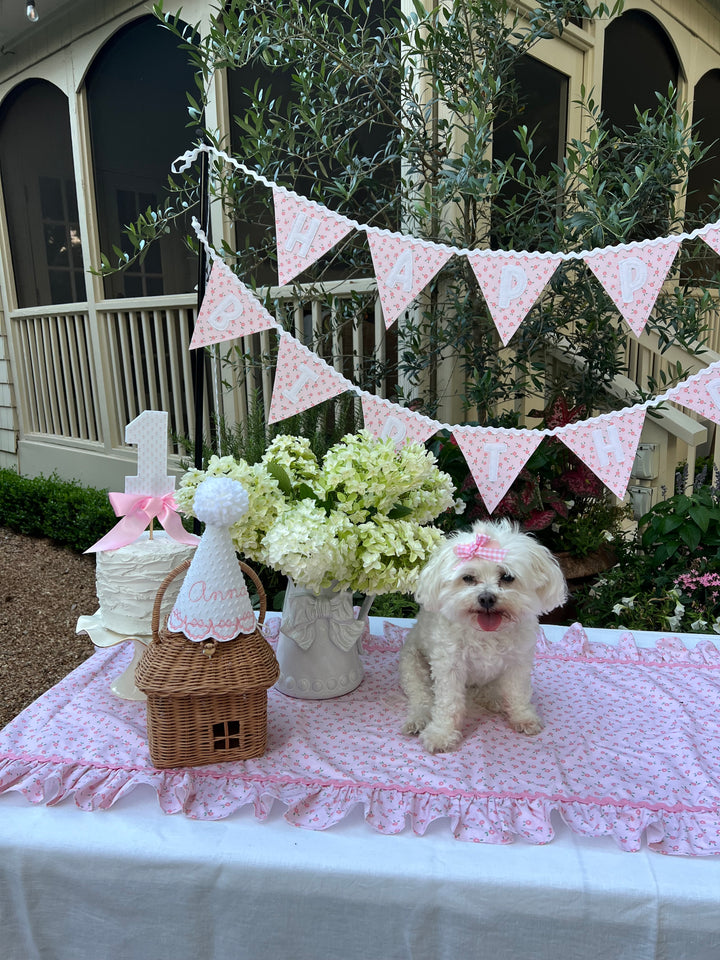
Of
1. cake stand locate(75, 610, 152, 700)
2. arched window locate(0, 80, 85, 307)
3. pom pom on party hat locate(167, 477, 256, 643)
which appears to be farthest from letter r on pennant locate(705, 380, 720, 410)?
arched window locate(0, 80, 85, 307)

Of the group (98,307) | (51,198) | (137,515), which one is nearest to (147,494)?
(137,515)

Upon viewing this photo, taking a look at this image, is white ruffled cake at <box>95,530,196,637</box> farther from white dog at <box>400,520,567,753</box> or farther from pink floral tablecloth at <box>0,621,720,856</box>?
white dog at <box>400,520,567,753</box>

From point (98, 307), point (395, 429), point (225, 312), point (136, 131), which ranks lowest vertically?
point (395, 429)

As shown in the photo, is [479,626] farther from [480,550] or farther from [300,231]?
[300,231]

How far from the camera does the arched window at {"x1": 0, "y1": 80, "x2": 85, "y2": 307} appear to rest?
5281mm

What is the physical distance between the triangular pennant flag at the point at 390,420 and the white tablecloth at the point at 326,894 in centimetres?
96

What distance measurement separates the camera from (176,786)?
0.99 metres

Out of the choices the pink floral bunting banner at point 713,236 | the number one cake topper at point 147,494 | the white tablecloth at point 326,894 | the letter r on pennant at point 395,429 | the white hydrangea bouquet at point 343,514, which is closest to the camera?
the white tablecloth at point 326,894

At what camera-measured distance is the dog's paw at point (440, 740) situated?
1086 mm

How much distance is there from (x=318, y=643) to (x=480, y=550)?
0.42 m

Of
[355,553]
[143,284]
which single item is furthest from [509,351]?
[143,284]

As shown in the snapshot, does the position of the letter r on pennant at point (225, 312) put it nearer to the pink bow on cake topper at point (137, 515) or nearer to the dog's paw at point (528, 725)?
the pink bow on cake topper at point (137, 515)

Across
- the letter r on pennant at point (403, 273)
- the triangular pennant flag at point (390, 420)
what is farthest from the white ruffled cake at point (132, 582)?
the letter r on pennant at point (403, 273)

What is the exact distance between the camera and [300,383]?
169cm
